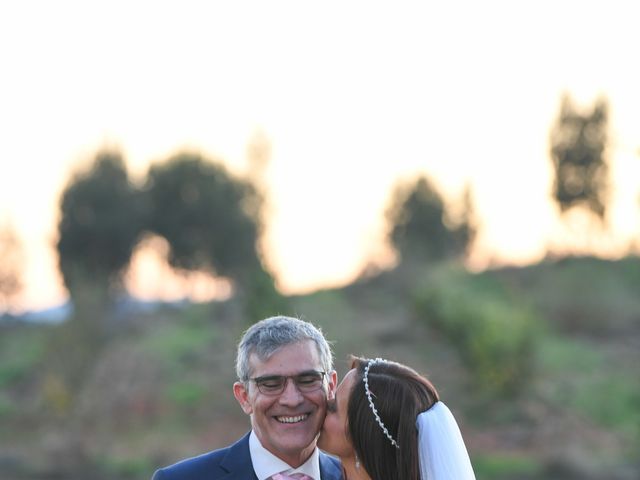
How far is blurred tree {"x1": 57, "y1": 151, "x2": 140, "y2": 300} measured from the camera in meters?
42.3

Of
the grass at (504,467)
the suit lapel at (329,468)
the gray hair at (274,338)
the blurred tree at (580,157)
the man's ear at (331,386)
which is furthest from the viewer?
the blurred tree at (580,157)

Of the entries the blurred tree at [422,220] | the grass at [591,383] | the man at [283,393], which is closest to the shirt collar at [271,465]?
the man at [283,393]

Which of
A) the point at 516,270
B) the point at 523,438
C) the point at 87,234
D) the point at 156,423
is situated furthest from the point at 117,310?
the point at 523,438

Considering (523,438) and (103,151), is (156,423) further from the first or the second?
(103,151)

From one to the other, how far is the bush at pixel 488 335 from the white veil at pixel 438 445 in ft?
78.1

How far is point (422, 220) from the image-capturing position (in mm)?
47031

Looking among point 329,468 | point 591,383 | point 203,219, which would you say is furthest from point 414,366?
point 329,468

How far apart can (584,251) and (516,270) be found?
266 cm

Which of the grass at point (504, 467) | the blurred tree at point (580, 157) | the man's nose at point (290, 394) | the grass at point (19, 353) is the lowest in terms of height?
the man's nose at point (290, 394)

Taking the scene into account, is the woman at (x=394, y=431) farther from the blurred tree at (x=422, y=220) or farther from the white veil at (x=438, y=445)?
the blurred tree at (x=422, y=220)

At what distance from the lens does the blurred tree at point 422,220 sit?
46844 mm

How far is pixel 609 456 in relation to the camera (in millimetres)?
24828

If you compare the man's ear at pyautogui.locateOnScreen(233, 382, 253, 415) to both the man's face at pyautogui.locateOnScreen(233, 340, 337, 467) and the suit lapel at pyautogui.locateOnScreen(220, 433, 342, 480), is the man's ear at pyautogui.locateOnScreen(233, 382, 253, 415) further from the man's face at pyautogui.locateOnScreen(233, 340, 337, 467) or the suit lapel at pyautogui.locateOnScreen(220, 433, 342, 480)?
the suit lapel at pyautogui.locateOnScreen(220, 433, 342, 480)

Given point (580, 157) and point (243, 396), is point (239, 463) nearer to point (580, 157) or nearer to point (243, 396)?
point (243, 396)
